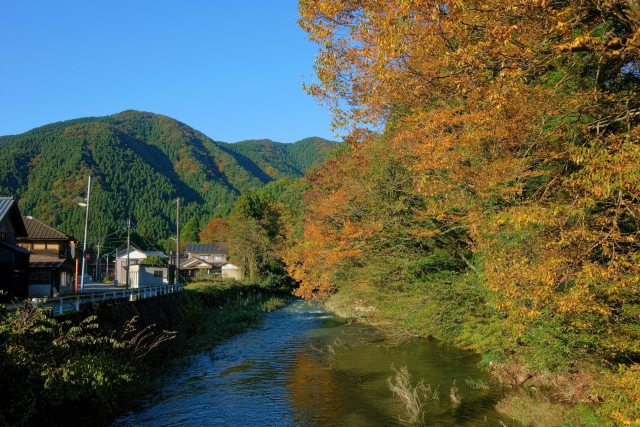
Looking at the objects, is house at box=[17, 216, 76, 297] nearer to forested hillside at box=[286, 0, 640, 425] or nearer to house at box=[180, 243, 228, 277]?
forested hillside at box=[286, 0, 640, 425]

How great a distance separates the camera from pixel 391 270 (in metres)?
24.1

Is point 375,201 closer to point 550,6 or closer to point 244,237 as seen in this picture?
point 550,6

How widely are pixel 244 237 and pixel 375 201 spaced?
146ft

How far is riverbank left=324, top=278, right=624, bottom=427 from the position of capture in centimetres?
1098

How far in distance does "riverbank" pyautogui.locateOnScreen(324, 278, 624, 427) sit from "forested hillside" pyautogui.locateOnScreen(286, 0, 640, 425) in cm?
8

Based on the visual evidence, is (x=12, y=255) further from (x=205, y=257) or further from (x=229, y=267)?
(x=205, y=257)

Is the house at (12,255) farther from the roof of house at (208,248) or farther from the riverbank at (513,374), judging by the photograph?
the roof of house at (208,248)

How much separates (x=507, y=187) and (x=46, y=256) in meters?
41.6

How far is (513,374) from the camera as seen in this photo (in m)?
16.7

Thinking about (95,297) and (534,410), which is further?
(95,297)

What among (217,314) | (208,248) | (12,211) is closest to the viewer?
(12,211)

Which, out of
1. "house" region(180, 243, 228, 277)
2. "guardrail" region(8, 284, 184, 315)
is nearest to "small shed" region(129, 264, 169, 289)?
"guardrail" region(8, 284, 184, 315)

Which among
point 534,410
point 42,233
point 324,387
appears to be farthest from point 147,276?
point 534,410

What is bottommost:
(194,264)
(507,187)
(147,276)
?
(147,276)
